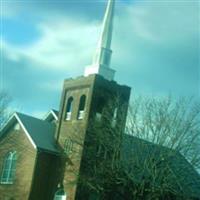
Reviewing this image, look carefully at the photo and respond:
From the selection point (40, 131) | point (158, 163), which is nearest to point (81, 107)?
point (40, 131)

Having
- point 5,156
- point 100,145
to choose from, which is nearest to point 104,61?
point 100,145

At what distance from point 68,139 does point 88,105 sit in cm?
288

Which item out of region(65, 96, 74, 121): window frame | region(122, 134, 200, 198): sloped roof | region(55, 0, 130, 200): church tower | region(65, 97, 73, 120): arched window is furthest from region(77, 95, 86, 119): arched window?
region(122, 134, 200, 198): sloped roof

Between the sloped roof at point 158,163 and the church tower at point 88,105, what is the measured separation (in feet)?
8.87

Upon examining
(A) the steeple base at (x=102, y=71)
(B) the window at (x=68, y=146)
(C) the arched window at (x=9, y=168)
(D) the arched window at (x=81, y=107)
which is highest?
(A) the steeple base at (x=102, y=71)

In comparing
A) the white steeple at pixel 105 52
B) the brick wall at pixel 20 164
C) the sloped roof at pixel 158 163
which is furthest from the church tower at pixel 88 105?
the sloped roof at pixel 158 163

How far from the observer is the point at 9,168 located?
41000 millimetres

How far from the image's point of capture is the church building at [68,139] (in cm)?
3731

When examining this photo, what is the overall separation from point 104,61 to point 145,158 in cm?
808

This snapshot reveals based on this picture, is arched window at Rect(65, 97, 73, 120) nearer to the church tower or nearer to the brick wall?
the church tower

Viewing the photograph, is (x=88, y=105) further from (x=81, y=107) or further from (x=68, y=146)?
(x=68, y=146)

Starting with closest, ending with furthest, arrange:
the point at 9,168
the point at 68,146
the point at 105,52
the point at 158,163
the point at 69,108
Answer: the point at 158,163 → the point at 105,52 → the point at 68,146 → the point at 9,168 → the point at 69,108

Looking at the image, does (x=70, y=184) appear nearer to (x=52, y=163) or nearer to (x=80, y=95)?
(x=52, y=163)

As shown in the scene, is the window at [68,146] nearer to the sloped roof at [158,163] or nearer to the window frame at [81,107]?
the window frame at [81,107]
